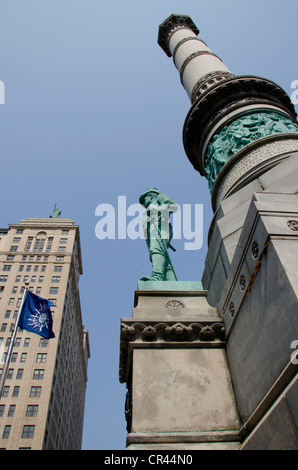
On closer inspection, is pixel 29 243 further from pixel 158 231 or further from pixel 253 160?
pixel 253 160

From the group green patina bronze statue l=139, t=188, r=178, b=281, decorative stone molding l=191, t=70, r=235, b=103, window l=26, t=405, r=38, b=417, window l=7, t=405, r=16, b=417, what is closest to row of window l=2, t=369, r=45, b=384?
window l=26, t=405, r=38, b=417

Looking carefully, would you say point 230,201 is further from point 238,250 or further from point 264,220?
point 264,220

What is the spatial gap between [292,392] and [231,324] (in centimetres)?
212

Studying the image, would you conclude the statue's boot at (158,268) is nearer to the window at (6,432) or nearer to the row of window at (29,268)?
the window at (6,432)

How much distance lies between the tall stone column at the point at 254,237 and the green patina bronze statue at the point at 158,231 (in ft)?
3.53

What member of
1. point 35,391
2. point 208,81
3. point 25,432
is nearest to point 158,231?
point 208,81

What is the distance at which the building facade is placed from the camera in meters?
51.1

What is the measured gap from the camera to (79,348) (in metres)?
88.6

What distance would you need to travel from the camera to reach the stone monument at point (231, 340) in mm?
3770

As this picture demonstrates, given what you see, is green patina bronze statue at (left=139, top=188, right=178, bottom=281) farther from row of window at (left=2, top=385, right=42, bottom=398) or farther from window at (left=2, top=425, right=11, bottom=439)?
row of window at (left=2, top=385, right=42, bottom=398)

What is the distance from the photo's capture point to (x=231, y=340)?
5367 millimetres
